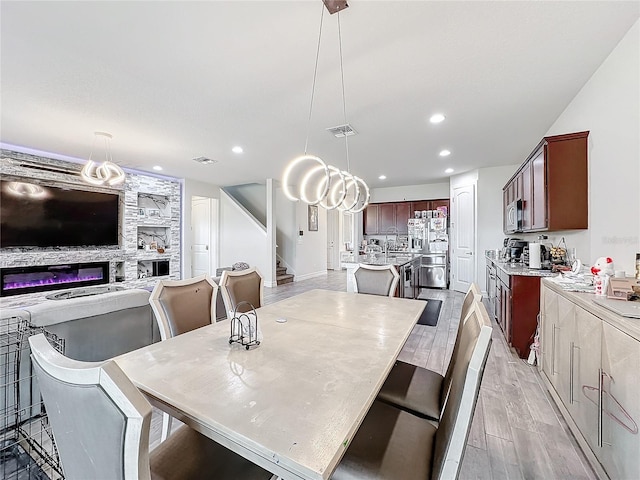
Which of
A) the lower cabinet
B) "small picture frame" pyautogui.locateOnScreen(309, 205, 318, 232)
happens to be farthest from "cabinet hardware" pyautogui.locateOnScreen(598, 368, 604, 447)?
"small picture frame" pyautogui.locateOnScreen(309, 205, 318, 232)

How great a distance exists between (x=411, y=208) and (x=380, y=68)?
558cm

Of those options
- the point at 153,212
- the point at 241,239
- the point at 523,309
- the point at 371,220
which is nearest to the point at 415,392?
the point at 523,309

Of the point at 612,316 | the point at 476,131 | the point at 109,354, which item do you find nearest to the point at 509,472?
the point at 612,316

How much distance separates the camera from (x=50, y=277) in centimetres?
487

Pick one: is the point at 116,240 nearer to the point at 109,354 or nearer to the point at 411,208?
the point at 109,354

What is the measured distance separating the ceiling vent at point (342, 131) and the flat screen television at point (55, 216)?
4832mm

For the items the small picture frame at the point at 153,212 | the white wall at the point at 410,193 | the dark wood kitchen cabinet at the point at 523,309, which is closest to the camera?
the dark wood kitchen cabinet at the point at 523,309

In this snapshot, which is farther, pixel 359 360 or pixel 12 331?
pixel 12 331

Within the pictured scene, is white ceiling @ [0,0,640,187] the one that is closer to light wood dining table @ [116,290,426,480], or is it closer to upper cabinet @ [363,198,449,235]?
light wood dining table @ [116,290,426,480]

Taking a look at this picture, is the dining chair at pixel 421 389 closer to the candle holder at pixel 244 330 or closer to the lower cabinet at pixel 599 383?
the lower cabinet at pixel 599 383

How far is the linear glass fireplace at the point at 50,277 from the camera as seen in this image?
4422 millimetres

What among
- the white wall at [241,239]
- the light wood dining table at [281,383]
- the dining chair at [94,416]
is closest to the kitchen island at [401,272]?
the light wood dining table at [281,383]

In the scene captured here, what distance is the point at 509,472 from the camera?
1.54 m

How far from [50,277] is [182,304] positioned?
4797mm
